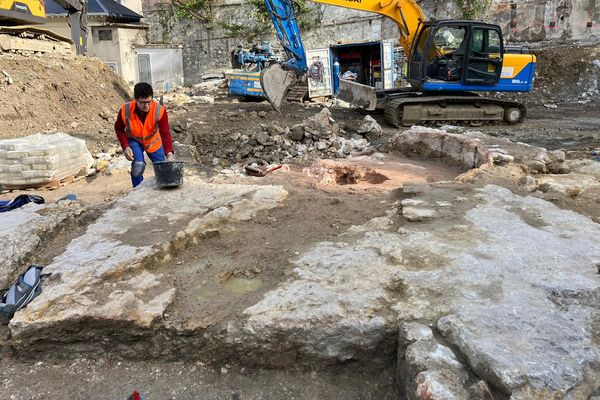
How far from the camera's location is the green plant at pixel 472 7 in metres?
17.7

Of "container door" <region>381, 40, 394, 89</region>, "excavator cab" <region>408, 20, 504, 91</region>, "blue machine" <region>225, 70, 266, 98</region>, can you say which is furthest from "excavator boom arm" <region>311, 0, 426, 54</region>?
"blue machine" <region>225, 70, 266, 98</region>

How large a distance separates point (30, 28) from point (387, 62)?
938 cm

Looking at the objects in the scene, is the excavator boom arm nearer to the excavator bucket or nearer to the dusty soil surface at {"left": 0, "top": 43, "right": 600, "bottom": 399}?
the excavator bucket

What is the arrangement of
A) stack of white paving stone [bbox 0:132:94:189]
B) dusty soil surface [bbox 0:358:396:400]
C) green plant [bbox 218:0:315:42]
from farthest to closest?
1. green plant [bbox 218:0:315:42]
2. stack of white paving stone [bbox 0:132:94:189]
3. dusty soil surface [bbox 0:358:396:400]

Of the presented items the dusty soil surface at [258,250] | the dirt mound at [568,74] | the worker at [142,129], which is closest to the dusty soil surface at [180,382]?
the dusty soil surface at [258,250]

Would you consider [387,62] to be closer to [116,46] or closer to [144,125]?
[144,125]

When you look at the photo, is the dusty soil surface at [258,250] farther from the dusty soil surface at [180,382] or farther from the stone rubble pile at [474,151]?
the stone rubble pile at [474,151]

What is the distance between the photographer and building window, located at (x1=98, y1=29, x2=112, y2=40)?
20.6 m

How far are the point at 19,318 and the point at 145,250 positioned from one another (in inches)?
32.4

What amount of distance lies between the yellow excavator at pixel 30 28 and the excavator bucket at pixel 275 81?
5.35 metres

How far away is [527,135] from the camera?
1028cm

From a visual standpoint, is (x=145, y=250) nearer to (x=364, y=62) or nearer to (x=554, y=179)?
(x=554, y=179)

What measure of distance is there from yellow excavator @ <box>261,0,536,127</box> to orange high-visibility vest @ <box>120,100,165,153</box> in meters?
6.70

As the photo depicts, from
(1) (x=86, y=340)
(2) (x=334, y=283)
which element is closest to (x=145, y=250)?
(1) (x=86, y=340)
